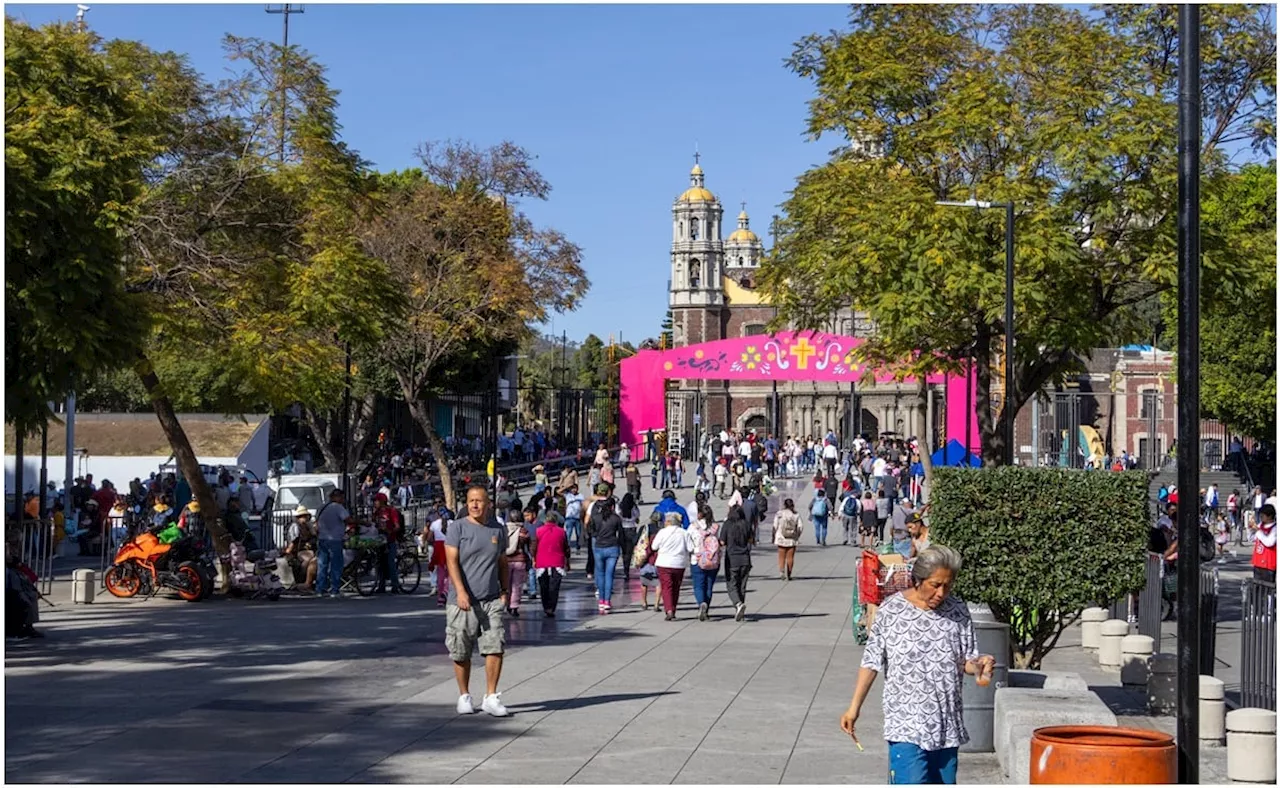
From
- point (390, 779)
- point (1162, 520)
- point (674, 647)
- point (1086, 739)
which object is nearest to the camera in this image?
point (1086, 739)

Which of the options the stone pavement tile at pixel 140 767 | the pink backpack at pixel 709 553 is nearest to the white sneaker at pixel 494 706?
the stone pavement tile at pixel 140 767

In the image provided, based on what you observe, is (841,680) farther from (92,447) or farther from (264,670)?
(92,447)

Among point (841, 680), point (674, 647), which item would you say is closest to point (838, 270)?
point (674, 647)

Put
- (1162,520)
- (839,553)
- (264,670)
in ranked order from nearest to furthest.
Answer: (264,670) → (1162,520) → (839,553)

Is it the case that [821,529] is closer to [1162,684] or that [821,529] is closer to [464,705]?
[1162,684]

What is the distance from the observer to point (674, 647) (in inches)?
704

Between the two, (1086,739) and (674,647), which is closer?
(1086,739)

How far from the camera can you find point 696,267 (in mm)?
124000

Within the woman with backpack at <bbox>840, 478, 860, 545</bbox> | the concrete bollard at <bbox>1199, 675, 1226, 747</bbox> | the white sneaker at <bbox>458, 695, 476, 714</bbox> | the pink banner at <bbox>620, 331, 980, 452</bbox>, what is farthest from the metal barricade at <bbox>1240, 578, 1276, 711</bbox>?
the pink banner at <bbox>620, 331, 980, 452</bbox>

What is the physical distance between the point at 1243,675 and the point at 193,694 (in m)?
8.45

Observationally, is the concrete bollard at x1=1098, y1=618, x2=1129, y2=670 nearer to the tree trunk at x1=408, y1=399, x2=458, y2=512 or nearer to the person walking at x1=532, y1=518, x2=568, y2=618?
the person walking at x1=532, y1=518, x2=568, y2=618

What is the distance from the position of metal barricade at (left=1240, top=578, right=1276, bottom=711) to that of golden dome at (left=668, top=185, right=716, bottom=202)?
114m

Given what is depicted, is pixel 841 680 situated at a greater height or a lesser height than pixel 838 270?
lesser

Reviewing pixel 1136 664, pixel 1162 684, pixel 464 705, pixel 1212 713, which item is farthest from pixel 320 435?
pixel 1212 713
